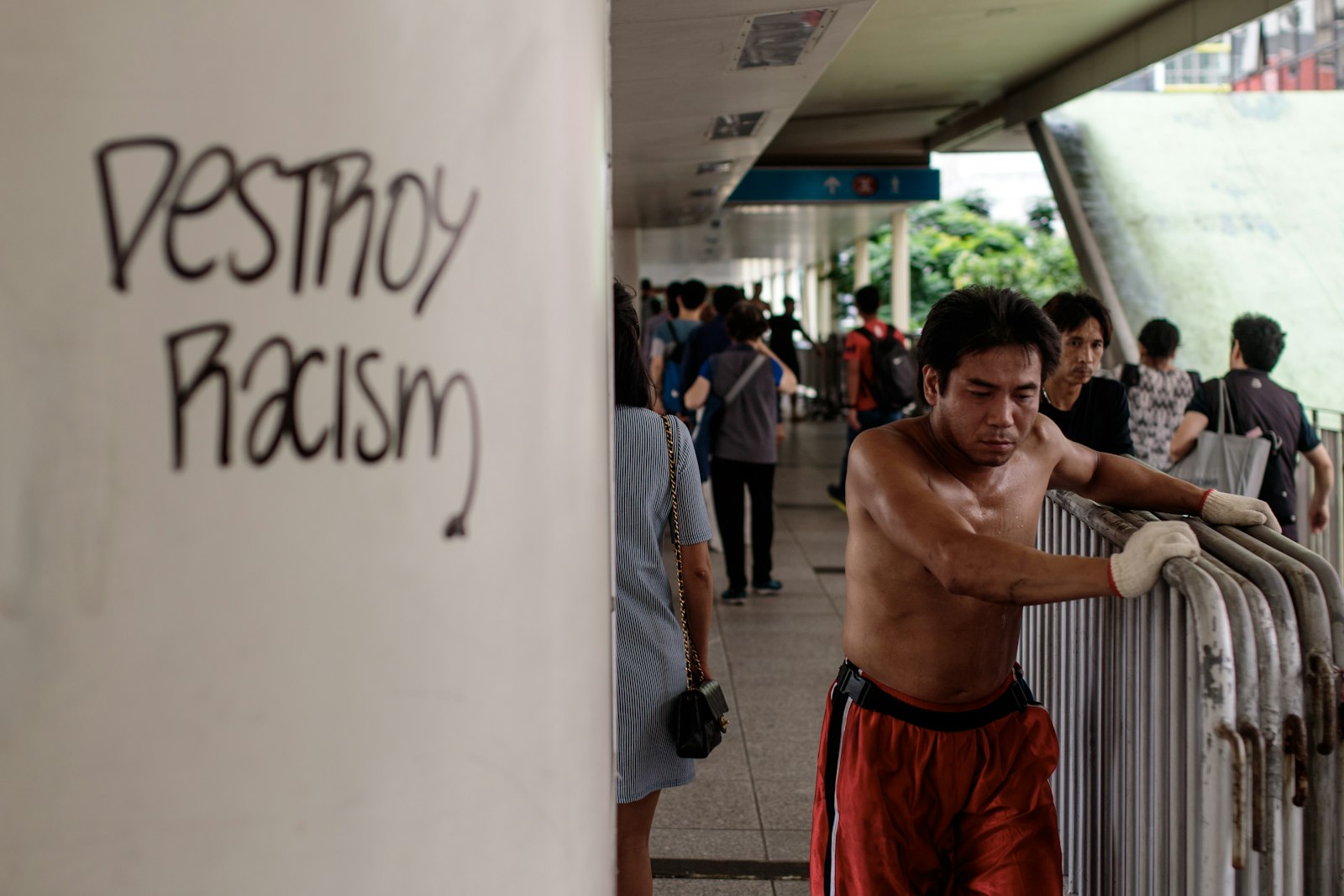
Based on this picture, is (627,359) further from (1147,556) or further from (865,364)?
(865,364)

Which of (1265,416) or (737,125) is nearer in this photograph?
(1265,416)

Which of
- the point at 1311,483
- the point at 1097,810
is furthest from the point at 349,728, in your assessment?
the point at 1311,483

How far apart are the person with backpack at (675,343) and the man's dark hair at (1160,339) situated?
150 inches

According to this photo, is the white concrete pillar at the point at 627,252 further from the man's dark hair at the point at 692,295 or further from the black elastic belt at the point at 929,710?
the black elastic belt at the point at 929,710

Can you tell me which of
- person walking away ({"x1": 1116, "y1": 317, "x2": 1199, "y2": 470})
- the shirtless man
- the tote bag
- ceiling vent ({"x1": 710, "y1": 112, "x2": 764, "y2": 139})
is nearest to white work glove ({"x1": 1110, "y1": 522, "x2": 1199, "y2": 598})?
the shirtless man

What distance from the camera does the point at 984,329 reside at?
8.33ft

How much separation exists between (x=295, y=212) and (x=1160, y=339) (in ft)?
19.7

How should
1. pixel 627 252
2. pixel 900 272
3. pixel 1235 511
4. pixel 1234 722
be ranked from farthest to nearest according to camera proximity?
pixel 900 272
pixel 627 252
pixel 1235 511
pixel 1234 722

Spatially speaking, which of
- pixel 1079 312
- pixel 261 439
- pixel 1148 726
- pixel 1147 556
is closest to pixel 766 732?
pixel 1079 312

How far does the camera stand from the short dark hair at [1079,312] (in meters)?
4.50

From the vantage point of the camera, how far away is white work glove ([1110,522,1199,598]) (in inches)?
80.4

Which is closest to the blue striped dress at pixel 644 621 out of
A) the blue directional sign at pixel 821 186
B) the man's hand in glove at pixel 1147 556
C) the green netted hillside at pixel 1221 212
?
the man's hand in glove at pixel 1147 556

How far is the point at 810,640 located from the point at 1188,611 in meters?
4.88

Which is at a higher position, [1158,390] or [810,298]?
[810,298]
